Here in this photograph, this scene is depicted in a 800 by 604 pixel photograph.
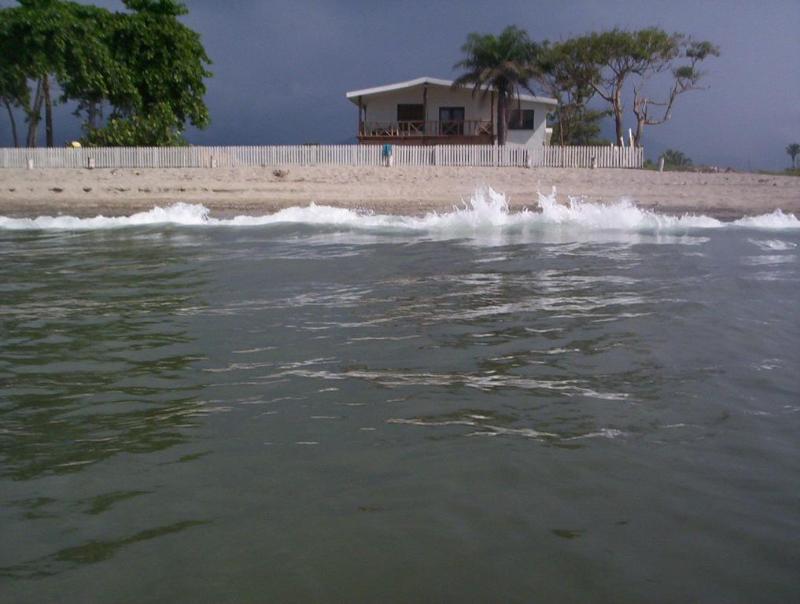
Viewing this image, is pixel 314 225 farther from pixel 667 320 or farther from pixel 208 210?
pixel 667 320

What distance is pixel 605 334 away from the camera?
6367 millimetres

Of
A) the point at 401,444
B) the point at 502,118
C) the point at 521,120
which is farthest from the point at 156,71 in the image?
the point at 401,444

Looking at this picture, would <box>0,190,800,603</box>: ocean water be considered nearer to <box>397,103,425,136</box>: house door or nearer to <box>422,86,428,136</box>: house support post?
<box>422,86,428,136</box>: house support post

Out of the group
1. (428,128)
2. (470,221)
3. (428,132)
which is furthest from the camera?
(428,128)

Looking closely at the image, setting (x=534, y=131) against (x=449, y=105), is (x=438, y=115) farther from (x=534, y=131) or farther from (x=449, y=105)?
(x=534, y=131)

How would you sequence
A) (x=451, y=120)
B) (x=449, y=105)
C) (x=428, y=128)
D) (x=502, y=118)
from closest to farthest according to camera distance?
(x=502, y=118)
(x=428, y=128)
(x=451, y=120)
(x=449, y=105)

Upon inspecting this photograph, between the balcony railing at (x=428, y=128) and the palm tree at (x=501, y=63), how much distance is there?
8.64ft

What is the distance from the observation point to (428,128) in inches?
1512

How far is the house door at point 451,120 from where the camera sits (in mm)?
38469

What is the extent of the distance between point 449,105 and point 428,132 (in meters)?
2.22

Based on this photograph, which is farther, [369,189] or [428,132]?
[428,132]

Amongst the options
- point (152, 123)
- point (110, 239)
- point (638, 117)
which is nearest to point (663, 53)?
point (638, 117)

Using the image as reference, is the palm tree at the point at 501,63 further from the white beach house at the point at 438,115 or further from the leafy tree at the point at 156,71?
the leafy tree at the point at 156,71

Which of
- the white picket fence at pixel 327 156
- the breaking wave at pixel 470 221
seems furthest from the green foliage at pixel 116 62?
the breaking wave at pixel 470 221
